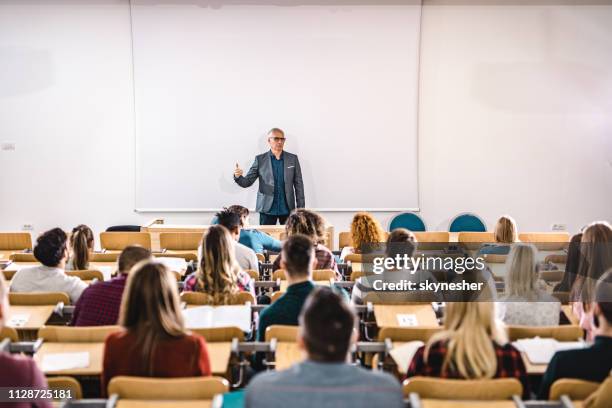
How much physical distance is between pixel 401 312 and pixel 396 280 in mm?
371

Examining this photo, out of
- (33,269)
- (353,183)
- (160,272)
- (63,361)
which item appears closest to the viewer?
(160,272)

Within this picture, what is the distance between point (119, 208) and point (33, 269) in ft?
15.6

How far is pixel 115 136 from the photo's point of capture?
9.49m

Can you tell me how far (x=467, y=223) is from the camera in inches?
369

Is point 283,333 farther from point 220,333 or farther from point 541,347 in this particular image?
point 541,347

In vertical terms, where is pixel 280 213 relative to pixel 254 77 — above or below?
below

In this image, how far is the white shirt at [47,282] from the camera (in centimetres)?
484

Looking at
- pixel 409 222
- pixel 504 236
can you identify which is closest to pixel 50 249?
pixel 504 236

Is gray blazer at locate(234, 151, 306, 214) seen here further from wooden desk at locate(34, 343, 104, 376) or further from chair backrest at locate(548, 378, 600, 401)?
chair backrest at locate(548, 378, 600, 401)

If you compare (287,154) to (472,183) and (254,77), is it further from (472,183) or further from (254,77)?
(472,183)

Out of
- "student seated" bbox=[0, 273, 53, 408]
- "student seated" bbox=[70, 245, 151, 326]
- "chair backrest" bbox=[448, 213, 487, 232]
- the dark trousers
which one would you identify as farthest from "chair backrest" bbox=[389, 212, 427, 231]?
"student seated" bbox=[0, 273, 53, 408]

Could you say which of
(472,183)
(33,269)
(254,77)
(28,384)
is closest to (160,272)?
(28,384)

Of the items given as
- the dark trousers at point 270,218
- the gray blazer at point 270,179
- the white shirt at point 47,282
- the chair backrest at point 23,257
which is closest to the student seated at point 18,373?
the white shirt at point 47,282

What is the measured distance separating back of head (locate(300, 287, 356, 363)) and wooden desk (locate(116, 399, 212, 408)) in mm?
625
